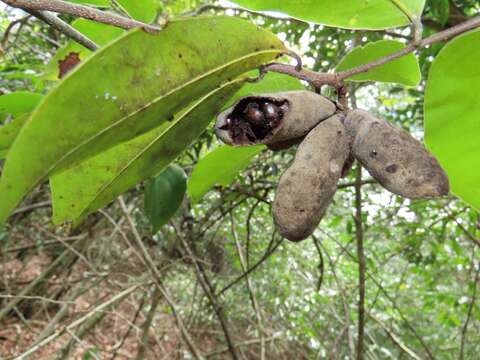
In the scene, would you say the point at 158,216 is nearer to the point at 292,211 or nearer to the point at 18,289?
the point at 292,211

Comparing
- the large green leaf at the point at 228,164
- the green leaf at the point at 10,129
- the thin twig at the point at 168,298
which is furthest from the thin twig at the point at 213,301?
the green leaf at the point at 10,129

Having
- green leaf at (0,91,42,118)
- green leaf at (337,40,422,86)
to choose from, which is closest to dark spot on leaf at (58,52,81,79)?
green leaf at (0,91,42,118)

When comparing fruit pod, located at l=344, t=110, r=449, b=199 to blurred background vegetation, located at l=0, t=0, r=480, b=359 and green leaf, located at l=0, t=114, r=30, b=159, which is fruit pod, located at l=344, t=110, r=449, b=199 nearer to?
green leaf, located at l=0, t=114, r=30, b=159

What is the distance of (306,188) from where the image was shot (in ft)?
1.56

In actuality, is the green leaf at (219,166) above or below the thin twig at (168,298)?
above

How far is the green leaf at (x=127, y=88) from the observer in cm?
37

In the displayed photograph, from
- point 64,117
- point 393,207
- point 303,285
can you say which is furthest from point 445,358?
point 64,117

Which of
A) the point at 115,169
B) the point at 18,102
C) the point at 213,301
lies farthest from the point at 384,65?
the point at 213,301

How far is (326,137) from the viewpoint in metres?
0.52

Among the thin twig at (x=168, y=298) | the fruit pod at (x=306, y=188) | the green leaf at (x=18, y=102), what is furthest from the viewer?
the thin twig at (x=168, y=298)

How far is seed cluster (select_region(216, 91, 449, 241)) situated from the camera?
0.46 meters

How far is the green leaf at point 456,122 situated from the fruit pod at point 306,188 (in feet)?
0.79

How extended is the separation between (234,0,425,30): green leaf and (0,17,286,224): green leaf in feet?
0.42

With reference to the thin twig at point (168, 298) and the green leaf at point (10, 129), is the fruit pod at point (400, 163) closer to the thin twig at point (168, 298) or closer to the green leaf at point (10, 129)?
the green leaf at point (10, 129)
